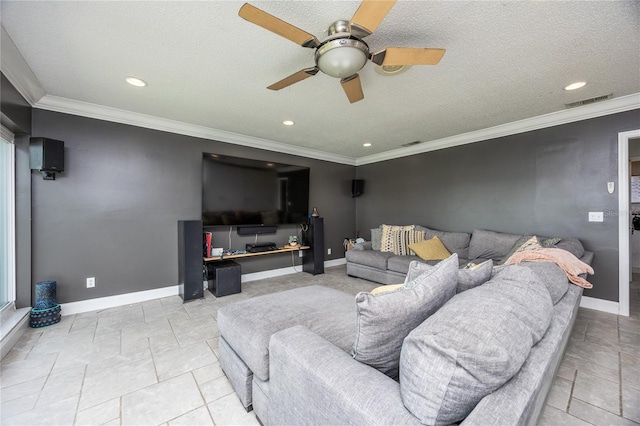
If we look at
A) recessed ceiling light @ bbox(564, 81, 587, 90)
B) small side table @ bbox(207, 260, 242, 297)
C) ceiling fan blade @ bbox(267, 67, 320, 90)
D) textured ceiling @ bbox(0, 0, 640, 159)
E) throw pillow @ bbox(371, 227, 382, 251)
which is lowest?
small side table @ bbox(207, 260, 242, 297)

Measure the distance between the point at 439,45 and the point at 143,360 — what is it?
330cm

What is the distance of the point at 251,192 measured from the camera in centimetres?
411

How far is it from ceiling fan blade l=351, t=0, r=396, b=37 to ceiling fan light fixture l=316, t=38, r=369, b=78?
142mm

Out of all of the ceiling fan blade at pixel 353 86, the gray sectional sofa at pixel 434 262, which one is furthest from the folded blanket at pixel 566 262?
the ceiling fan blade at pixel 353 86

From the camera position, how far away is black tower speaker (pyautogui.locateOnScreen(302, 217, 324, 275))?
Answer: 15.3ft

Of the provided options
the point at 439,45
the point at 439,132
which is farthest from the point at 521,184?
the point at 439,45

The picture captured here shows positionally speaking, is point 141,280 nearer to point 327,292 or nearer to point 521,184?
point 327,292

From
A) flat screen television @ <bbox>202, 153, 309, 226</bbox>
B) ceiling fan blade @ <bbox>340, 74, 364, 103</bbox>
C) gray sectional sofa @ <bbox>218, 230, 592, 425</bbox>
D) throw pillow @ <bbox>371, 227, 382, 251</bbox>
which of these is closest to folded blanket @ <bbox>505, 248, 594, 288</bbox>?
gray sectional sofa @ <bbox>218, 230, 592, 425</bbox>

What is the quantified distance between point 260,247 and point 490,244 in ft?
11.0

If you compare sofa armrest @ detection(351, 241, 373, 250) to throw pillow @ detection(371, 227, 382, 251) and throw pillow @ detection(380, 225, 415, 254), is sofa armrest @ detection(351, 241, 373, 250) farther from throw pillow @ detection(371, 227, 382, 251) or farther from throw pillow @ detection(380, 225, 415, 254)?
throw pillow @ detection(380, 225, 415, 254)

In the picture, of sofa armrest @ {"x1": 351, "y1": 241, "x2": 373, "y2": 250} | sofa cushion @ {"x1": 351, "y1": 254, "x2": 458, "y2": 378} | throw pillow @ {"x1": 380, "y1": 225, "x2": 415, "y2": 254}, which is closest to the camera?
sofa cushion @ {"x1": 351, "y1": 254, "x2": 458, "y2": 378}

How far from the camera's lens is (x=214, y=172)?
3.74 metres

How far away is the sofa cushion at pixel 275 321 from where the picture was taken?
1388mm

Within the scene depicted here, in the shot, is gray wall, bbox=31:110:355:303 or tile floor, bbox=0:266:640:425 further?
gray wall, bbox=31:110:355:303
